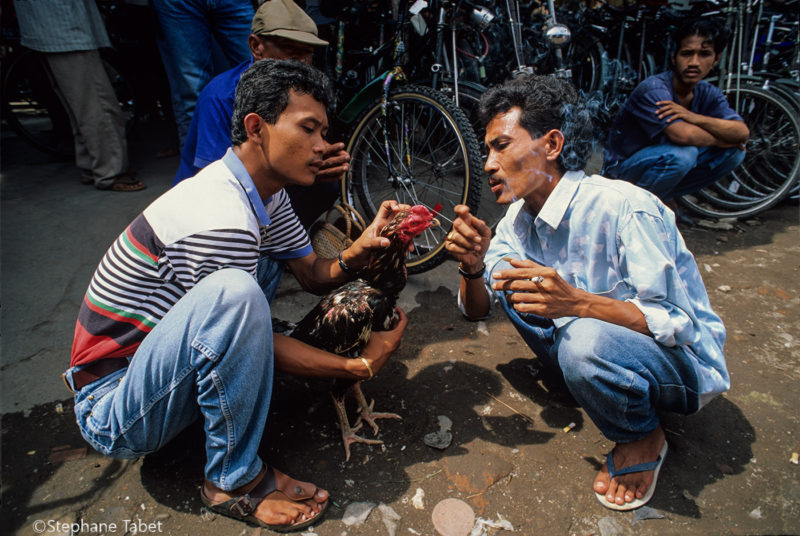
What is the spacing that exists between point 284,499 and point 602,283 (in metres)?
1.64

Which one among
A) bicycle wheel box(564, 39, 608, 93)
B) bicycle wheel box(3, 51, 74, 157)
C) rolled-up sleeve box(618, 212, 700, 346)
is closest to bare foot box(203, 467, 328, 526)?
rolled-up sleeve box(618, 212, 700, 346)

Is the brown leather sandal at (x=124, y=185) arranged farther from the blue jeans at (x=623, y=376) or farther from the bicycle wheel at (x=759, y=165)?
the bicycle wheel at (x=759, y=165)

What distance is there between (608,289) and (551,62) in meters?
4.03

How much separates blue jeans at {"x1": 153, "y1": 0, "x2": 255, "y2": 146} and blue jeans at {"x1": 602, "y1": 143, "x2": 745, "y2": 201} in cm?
352

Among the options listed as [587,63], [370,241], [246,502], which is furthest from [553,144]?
[587,63]

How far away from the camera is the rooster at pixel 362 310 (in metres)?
2.01

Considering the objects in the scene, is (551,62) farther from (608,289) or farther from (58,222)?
(58,222)

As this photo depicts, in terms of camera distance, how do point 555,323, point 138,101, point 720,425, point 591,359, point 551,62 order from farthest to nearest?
1. point 138,101
2. point 551,62
3. point 720,425
4. point 555,323
5. point 591,359

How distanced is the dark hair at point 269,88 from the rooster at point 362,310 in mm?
717

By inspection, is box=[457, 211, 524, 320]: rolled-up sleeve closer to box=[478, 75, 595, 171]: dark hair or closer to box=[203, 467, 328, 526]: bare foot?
box=[478, 75, 595, 171]: dark hair

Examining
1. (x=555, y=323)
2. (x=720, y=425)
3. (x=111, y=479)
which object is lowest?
(x=720, y=425)

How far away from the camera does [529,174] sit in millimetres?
1941

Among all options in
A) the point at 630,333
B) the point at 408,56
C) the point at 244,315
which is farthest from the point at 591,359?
the point at 408,56
